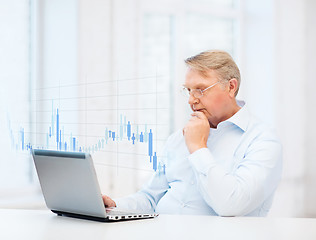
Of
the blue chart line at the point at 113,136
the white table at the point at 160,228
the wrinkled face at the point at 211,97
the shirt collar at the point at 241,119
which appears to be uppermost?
the wrinkled face at the point at 211,97

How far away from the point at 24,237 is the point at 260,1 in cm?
281

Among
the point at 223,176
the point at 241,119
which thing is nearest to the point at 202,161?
the point at 223,176

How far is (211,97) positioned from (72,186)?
69 cm

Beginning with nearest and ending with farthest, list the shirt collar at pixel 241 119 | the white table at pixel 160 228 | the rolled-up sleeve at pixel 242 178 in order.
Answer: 1. the white table at pixel 160 228
2. the rolled-up sleeve at pixel 242 178
3. the shirt collar at pixel 241 119

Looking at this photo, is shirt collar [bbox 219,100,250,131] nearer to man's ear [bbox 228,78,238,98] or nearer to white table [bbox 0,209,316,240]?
man's ear [bbox 228,78,238,98]

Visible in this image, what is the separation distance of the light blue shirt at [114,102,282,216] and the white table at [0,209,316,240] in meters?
0.13

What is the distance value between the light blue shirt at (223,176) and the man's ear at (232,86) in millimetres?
68

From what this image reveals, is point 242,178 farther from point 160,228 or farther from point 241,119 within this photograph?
point 160,228

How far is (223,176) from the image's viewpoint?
1327 millimetres

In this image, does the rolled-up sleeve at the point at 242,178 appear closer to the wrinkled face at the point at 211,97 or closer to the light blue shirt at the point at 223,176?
the light blue shirt at the point at 223,176

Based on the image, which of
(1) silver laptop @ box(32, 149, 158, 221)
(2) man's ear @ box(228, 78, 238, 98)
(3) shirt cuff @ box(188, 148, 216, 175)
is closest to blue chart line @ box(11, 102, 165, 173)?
(3) shirt cuff @ box(188, 148, 216, 175)

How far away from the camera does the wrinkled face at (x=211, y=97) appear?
1562 millimetres

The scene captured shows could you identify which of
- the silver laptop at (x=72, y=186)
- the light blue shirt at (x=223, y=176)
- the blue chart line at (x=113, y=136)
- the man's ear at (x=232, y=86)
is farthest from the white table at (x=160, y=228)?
Result: the man's ear at (x=232, y=86)

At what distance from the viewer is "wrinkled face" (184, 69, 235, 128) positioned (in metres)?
1.56
